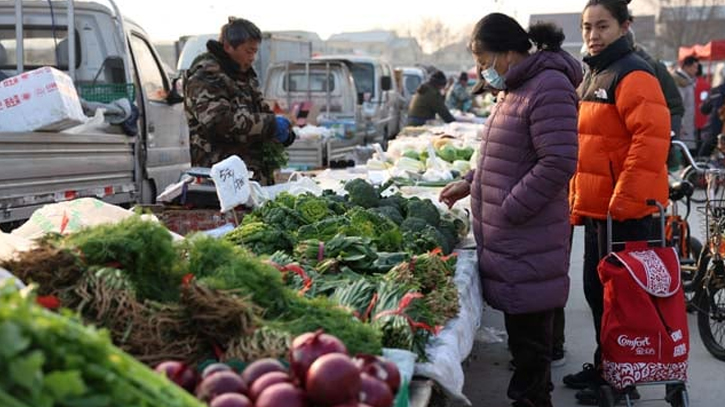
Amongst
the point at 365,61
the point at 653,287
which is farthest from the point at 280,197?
the point at 365,61

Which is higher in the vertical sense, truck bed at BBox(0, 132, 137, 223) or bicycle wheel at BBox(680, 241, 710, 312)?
truck bed at BBox(0, 132, 137, 223)

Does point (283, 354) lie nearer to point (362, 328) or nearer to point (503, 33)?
point (362, 328)

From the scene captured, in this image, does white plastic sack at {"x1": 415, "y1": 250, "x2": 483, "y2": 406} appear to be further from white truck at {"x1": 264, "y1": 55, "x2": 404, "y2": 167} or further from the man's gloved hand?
white truck at {"x1": 264, "y1": 55, "x2": 404, "y2": 167}

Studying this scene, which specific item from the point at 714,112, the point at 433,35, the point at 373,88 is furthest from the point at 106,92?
the point at 433,35

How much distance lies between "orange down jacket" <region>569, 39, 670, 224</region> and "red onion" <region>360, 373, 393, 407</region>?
9.42 ft

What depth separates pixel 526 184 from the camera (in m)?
4.01

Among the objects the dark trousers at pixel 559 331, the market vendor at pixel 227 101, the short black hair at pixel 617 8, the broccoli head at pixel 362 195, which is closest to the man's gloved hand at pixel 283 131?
the market vendor at pixel 227 101

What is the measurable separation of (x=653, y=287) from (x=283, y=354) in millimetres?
2578

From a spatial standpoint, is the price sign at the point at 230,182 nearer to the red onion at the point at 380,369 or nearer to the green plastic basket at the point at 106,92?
the red onion at the point at 380,369

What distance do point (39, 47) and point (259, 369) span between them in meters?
6.69

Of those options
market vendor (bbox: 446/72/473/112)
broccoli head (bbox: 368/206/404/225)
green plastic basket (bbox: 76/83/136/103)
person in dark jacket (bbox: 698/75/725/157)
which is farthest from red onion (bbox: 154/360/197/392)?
market vendor (bbox: 446/72/473/112)

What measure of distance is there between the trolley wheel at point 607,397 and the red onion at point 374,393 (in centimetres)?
271

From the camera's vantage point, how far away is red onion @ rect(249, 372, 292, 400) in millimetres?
2164

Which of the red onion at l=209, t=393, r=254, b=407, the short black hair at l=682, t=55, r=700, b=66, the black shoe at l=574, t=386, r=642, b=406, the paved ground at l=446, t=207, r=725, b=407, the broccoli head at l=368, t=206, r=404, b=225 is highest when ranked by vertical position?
the short black hair at l=682, t=55, r=700, b=66
